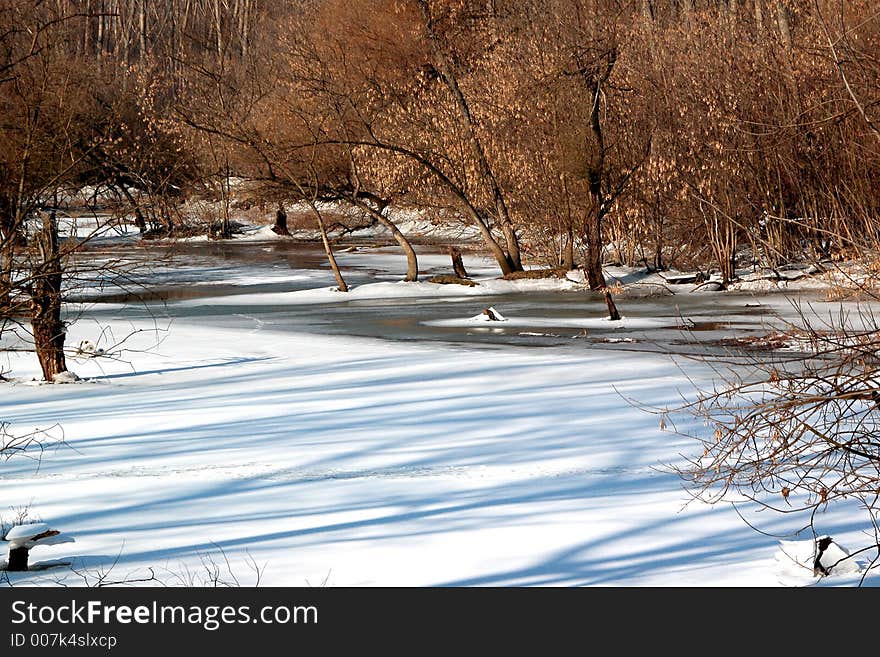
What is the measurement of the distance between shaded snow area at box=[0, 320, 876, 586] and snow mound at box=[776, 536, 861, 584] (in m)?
0.13

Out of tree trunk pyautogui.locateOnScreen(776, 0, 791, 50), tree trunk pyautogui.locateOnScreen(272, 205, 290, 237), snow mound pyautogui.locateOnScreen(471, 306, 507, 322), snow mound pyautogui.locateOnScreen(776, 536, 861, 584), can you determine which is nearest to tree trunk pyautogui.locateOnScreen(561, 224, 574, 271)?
tree trunk pyautogui.locateOnScreen(776, 0, 791, 50)

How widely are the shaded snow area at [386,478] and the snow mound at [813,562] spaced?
0.43 ft

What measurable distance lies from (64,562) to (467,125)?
24.1m

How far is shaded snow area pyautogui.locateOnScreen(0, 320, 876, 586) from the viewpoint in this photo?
22.7 feet

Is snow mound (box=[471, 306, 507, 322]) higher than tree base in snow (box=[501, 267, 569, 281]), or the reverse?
snow mound (box=[471, 306, 507, 322])

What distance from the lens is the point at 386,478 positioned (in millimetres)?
9195

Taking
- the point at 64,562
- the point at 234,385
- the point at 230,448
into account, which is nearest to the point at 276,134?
the point at 234,385

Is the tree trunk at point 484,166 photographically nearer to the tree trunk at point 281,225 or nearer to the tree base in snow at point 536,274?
the tree base in snow at point 536,274

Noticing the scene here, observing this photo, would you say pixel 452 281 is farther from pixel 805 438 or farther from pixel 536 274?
pixel 805 438

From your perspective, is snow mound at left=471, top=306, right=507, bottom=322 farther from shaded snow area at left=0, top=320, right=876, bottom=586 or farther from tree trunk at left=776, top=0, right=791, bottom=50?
tree trunk at left=776, top=0, right=791, bottom=50

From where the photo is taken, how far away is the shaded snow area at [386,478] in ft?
22.7

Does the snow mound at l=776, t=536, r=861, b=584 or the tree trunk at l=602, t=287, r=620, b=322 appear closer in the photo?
the snow mound at l=776, t=536, r=861, b=584
